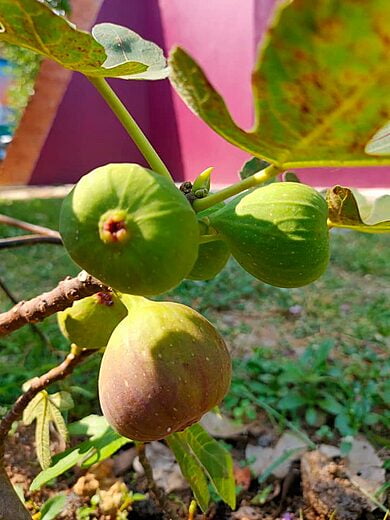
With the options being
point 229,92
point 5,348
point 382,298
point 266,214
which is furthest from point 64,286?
point 229,92

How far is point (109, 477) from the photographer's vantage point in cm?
129

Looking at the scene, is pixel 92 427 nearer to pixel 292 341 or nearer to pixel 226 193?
pixel 226 193

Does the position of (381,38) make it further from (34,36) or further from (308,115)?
(34,36)

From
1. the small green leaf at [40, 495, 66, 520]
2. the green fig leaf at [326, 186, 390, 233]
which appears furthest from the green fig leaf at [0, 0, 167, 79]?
the small green leaf at [40, 495, 66, 520]

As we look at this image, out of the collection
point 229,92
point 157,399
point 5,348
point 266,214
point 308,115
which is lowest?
point 229,92

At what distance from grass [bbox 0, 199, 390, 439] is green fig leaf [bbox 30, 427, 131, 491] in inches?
7.2

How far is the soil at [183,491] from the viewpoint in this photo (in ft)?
3.85

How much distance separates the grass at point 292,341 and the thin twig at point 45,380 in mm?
208

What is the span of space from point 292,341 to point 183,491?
0.89 m

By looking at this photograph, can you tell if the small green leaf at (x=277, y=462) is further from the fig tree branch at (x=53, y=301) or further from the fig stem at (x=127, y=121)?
the fig stem at (x=127, y=121)

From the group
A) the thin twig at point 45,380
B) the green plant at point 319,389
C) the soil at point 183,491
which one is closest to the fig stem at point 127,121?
the thin twig at point 45,380

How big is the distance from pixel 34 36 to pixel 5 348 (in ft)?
5.19

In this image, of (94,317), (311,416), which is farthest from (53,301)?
(311,416)

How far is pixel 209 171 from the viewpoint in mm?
627
